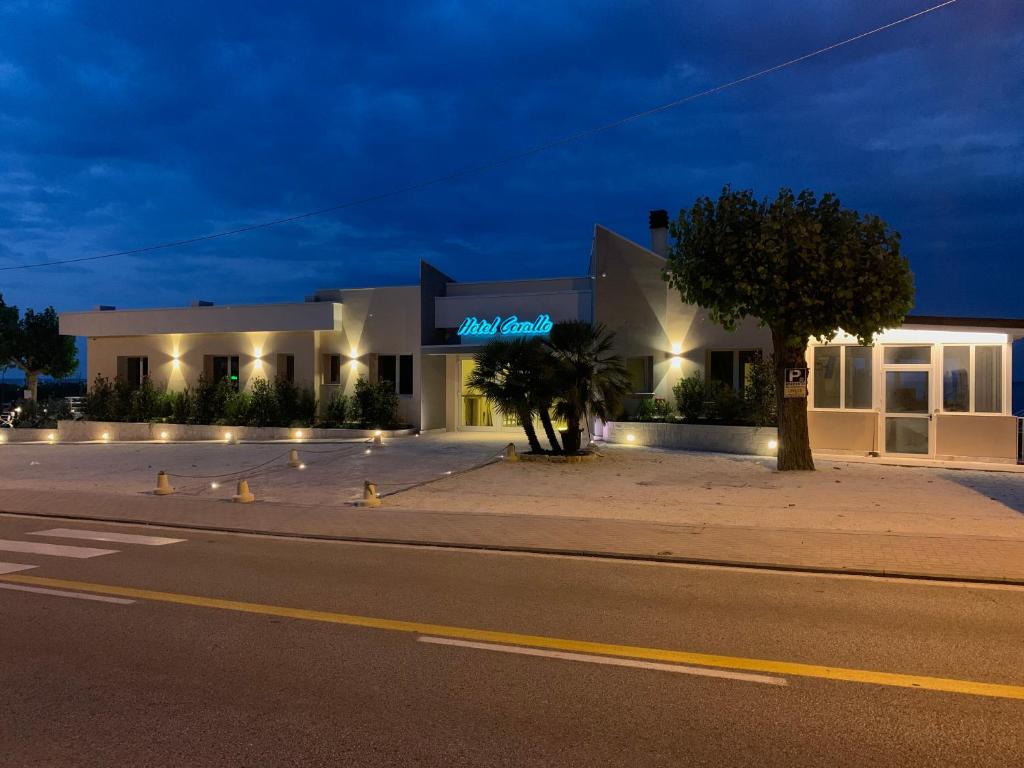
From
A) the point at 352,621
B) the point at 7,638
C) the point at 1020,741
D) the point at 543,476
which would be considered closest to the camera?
the point at 1020,741

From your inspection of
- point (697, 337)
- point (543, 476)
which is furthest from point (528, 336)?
point (543, 476)

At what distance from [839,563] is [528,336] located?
16.2 meters

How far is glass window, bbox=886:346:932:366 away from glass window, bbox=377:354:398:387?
15.1 meters

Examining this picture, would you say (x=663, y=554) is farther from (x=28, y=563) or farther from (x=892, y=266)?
(x=892, y=266)

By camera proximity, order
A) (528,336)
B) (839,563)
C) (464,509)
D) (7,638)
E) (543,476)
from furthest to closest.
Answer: (528,336)
(543,476)
(464,509)
(839,563)
(7,638)

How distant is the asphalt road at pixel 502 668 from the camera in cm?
395

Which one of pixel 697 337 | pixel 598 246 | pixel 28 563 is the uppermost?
pixel 598 246

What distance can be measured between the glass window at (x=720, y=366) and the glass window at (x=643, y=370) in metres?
1.75

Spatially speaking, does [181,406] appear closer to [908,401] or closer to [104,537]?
[104,537]

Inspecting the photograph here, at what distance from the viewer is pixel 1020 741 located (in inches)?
156

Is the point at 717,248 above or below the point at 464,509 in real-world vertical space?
above

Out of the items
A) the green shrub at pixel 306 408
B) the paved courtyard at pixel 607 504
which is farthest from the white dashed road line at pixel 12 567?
the green shrub at pixel 306 408

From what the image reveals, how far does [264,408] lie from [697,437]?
14.9m

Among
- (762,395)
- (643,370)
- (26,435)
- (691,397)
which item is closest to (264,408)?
(26,435)
